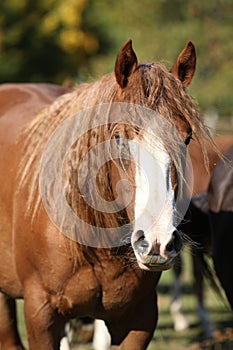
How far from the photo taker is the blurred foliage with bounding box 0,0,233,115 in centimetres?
1871

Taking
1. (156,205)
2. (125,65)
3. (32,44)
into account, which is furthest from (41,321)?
(32,44)

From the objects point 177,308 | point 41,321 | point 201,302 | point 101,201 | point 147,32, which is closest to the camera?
point 101,201

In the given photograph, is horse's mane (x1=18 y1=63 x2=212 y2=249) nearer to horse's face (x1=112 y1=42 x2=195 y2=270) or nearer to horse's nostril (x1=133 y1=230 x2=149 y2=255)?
horse's face (x1=112 y1=42 x2=195 y2=270)

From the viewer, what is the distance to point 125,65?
3.49 metres

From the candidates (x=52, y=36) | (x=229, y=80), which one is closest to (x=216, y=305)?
(x=52, y=36)

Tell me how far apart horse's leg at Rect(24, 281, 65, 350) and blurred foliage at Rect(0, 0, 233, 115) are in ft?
42.9

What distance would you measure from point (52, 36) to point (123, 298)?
13603 millimetres

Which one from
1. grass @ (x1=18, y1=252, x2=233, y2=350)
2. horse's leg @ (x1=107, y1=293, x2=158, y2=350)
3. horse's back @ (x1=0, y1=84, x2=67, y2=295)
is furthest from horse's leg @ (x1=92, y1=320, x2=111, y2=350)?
horse's leg @ (x1=107, y1=293, x2=158, y2=350)

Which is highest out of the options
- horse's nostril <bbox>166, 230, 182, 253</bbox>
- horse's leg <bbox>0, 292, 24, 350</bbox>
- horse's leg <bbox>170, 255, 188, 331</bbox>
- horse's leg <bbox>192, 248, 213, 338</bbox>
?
horse's nostril <bbox>166, 230, 182, 253</bbox>

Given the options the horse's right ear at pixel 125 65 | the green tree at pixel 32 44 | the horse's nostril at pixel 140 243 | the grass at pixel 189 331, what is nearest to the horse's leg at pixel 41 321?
the horse's nostril at pixel 140 243

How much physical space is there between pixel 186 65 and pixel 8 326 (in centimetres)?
187

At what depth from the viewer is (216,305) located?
932cm

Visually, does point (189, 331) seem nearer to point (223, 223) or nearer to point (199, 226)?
point (199, 226)

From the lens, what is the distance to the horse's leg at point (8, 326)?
15.1 feet
